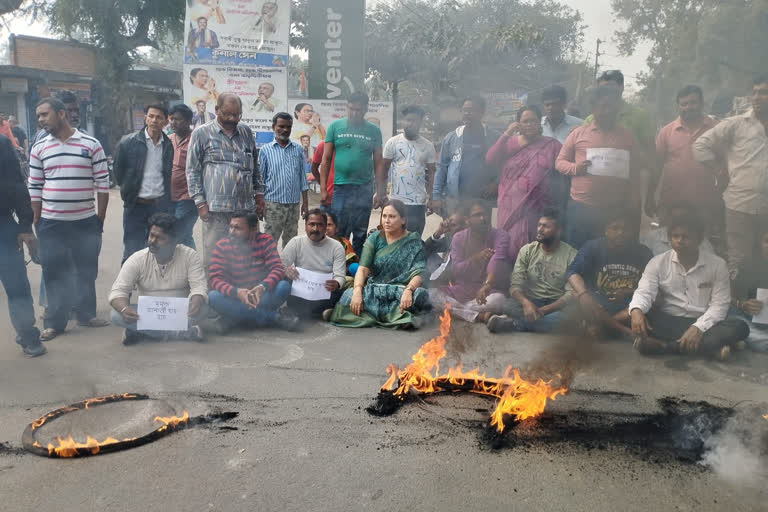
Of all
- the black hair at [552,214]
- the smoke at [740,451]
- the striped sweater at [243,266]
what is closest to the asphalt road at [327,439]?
the smoke at [740,451]

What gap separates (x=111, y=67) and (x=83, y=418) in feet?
33.9

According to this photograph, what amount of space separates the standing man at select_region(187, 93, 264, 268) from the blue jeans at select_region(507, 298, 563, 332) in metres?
2.57

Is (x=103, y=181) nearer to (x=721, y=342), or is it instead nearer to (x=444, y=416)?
(x=444, y=416)

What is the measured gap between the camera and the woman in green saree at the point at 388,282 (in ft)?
18.7

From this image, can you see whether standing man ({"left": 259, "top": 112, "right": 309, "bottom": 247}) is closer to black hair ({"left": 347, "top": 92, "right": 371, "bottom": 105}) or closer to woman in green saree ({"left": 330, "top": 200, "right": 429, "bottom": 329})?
black hair ({"left": 347, "top": 92, "right": 371, "bottom": 105})

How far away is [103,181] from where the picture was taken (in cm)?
525

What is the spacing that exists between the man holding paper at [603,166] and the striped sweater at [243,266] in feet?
8.73

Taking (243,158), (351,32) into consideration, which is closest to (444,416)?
(243,158)

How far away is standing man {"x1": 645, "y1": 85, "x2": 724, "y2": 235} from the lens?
5.41 metres

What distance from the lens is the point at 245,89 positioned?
33.0 feet

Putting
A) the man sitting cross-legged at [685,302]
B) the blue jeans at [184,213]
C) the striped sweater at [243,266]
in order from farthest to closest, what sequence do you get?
the blue jeans at [184,213] < the striped sweater at [243,266] < the man sitting cross-legged at [685,302]

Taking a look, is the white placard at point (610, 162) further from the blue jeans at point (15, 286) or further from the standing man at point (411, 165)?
the blue jeans at point (15, 286)

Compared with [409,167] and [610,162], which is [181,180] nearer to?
[409,167]

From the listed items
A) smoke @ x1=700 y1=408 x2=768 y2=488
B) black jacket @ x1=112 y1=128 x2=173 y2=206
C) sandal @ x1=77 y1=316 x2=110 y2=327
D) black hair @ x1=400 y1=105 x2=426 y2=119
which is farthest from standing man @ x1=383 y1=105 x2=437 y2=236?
smoke @ x1=700 y1=408 x2=768 y2=488
